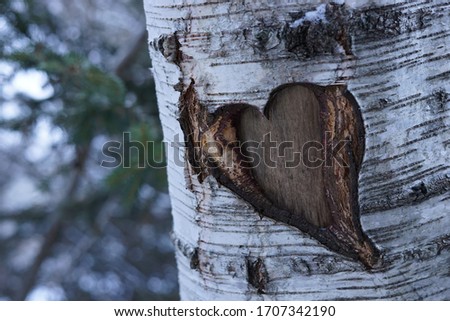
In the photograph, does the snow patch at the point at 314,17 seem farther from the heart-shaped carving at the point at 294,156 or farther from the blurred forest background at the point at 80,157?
the blurred forest background at the point at 80,157

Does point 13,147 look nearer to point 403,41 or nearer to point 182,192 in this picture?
point 182,192

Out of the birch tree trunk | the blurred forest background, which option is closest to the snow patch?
the birch tree trunk

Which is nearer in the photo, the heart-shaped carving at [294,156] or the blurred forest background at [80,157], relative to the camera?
the heart-shaped carving at [294,156]

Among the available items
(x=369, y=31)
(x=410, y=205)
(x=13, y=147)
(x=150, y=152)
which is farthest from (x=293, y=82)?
(x=13, y=147)

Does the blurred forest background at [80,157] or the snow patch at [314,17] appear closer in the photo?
the snow patch at [314,17]

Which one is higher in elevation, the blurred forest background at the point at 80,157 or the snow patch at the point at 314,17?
the snow patch at the point at 314,17

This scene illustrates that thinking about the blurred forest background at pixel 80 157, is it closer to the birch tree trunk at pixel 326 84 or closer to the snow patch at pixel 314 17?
the birch tree trunk at pixel 326 84

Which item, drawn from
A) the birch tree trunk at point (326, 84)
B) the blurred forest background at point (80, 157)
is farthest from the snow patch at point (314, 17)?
the blurred forest background at point (80, 157)
